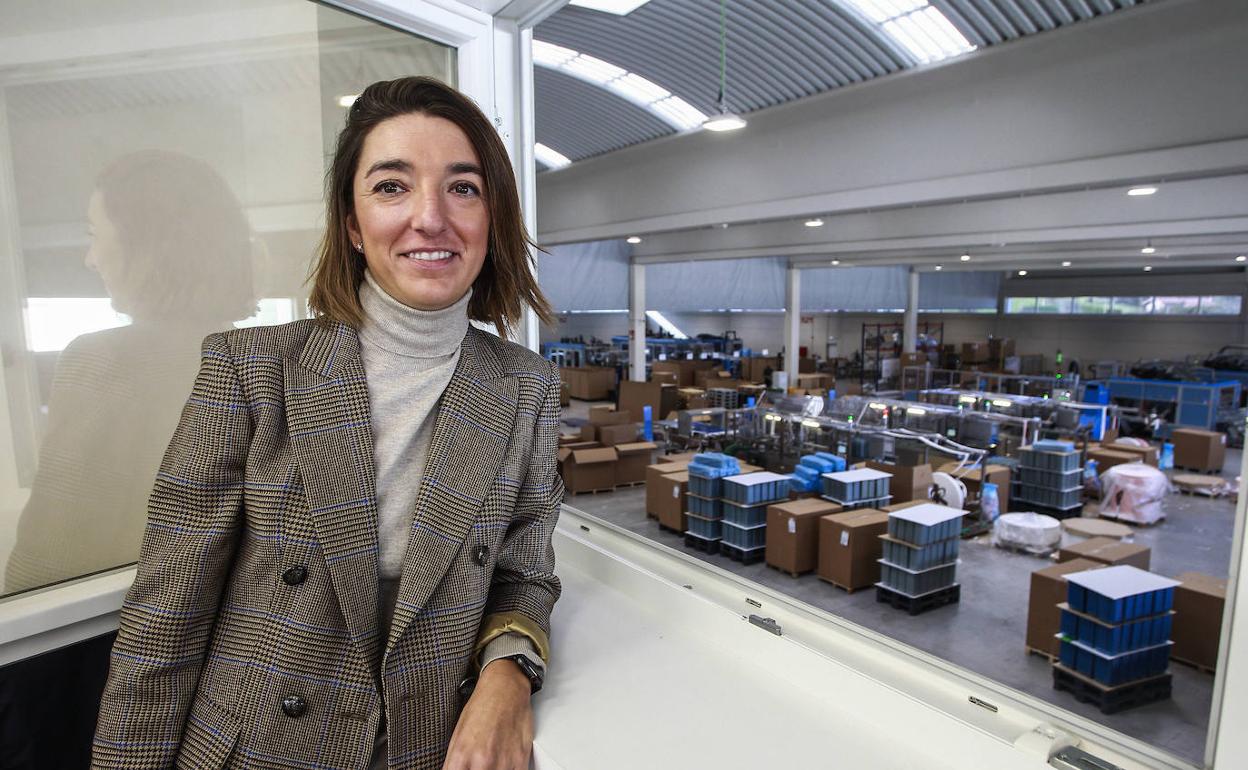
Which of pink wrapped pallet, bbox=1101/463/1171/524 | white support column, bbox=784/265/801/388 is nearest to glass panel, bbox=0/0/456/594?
pink wrapped pallet, bbox=1101/463/1171/524

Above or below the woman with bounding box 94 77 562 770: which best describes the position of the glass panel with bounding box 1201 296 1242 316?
above

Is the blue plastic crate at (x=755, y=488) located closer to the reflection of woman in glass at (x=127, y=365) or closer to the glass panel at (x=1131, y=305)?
the reflection of woman in glass at (x=127, y=365)

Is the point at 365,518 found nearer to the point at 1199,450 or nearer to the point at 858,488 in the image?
the point at 858,488

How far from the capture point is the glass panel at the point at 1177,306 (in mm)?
25719

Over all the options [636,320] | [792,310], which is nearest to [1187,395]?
[792,310]

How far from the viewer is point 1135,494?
412 inches

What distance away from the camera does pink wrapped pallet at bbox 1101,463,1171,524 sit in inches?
410

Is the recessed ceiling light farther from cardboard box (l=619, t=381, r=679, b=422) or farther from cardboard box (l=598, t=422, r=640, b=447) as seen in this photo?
cardboard box (l=619, t=381, r=679, b=422)

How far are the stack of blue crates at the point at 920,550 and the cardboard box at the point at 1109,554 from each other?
3.64ft

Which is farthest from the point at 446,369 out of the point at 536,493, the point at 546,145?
the point at 546,145

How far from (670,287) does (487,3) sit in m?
21.7

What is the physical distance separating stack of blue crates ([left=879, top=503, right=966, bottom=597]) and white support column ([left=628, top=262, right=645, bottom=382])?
12.4 metres

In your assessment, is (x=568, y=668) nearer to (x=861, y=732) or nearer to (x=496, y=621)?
(x=496, y=621)

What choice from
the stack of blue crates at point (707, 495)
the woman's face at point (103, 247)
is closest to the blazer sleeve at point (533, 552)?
the woman's face at point (103, 247)
